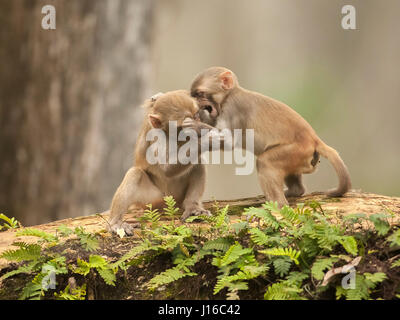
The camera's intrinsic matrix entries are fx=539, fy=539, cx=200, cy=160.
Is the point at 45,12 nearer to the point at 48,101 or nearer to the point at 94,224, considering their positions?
the point at 48,101

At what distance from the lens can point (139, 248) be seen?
552 centimetres

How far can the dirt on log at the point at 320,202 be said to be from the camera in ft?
21.2

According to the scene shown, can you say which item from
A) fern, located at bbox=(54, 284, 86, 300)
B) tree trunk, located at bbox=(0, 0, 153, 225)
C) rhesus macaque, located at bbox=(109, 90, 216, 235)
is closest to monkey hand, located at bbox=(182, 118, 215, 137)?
rhesus macaque, located at bbox=(109, 90, 216, 235)

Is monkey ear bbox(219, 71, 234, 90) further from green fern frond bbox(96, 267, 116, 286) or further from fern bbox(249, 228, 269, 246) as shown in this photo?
green fern frond bbox(96, 267, 116, 286)

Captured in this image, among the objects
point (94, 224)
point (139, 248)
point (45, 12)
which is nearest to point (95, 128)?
point (45, 12)

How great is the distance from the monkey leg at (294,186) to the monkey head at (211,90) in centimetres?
142

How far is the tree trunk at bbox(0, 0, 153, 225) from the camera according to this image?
9719 millimetres

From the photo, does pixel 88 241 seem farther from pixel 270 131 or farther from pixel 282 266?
pixel 270 131

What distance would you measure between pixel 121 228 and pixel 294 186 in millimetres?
2807

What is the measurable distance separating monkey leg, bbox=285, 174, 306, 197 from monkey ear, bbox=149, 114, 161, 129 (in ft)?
7.30

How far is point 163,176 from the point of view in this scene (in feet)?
23.9

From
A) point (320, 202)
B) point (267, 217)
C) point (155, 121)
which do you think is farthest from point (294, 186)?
point (267, 217)

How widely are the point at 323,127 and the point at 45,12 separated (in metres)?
10.8

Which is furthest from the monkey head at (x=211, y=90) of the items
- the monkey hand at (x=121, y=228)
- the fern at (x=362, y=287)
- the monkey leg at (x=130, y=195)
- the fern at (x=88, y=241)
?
the fern at (x=362, y=287)
